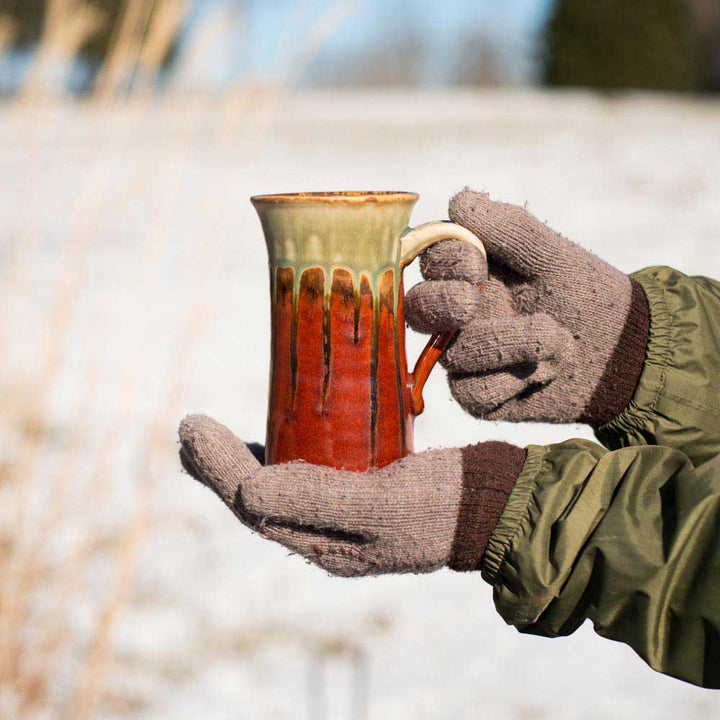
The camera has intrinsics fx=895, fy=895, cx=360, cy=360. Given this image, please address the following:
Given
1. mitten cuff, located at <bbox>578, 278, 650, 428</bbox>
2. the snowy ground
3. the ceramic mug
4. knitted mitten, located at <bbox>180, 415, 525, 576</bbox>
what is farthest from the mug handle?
the snowy ground

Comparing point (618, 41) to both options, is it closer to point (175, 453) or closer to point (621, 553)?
point (175, 453)

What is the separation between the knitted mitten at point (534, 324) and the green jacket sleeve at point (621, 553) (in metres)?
0.21

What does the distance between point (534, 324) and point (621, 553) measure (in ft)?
1.34

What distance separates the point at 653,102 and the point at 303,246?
38.7 feet

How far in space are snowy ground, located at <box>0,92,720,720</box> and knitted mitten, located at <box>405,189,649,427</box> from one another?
0.22 metres

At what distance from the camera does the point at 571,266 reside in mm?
1601

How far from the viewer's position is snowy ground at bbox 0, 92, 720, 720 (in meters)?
2.53

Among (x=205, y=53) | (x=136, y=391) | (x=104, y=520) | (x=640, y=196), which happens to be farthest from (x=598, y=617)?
(x=640, y=196)

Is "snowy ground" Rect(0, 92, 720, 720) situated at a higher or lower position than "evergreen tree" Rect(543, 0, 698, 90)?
lower

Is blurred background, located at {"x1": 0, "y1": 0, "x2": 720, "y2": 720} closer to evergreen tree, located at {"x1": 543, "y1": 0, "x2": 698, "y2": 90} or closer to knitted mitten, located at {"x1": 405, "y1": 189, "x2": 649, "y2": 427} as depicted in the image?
knitted mitten, located at {"x1": 405, "y1": 189, "x2": 649, "y2": 427}

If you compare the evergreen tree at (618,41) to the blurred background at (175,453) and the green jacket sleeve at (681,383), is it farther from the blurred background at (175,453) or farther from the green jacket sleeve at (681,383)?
the green jacket sleeve at (681,383)

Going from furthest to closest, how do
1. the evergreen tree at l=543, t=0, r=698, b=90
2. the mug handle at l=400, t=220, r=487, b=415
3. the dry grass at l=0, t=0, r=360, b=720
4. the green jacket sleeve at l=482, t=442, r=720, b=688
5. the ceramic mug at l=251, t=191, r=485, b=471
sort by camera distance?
the evergreen tree at l=543, t=0, r=698, b=90 → the dry grass at l=0, t=0, r=360, b=720 → the mug handle at l=400, t=220, r=487, b=415 → the ceramic mug at l=251, t=191, r=485, b=471 → the green jacket sleeve at l=482, t=442, r=720, b=688

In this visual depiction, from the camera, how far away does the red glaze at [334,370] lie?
139 cm

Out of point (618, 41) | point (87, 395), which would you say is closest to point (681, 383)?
point (87, 395)
